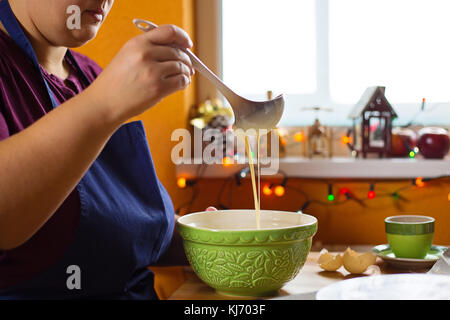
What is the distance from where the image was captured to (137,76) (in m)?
0.46

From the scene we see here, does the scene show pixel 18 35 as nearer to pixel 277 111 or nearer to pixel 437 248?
pixel 277 111

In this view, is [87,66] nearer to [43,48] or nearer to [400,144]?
[43,48]

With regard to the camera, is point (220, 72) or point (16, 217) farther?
point (220, 72)

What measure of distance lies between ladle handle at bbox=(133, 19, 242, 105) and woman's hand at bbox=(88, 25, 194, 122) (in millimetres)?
56

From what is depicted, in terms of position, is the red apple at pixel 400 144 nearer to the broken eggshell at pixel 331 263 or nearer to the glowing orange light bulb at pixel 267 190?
the glowing orange light bulb at pixel 267 190

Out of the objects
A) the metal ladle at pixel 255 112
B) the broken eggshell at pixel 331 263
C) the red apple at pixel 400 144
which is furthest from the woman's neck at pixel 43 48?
the red apple at pixel 400 144

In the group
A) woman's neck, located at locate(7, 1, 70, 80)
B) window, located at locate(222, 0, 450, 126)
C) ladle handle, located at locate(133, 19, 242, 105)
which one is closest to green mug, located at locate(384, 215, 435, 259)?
ladle handle, located at locate(133, 19, 242, 105)

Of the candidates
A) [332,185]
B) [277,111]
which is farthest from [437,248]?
[332,185]

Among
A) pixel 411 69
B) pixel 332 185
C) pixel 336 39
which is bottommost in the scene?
pixel 332 185

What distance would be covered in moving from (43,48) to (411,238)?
2.12ft

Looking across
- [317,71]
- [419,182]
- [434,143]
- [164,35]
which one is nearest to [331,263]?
[164,35]

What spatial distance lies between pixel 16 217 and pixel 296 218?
0.38 metres

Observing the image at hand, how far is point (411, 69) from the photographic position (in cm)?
154
